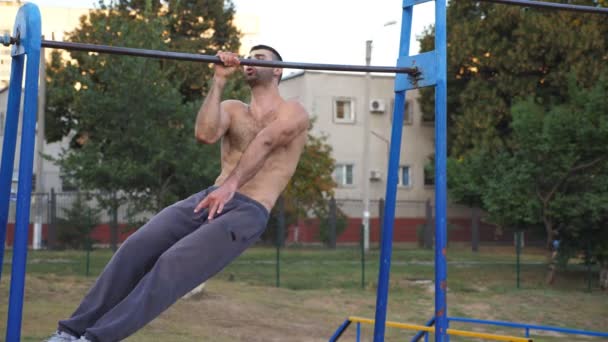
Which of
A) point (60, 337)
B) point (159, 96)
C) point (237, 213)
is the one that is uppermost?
point (159, 96)

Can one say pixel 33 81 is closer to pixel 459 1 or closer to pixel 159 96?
pixel 159 96

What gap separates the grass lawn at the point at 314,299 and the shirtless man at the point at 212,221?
9380 mm

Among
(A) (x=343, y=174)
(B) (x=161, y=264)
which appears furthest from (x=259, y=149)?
(A) (x=343, y=174)

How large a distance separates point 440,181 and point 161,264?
1760 millimetres

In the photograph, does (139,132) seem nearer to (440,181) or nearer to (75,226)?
(75,226)

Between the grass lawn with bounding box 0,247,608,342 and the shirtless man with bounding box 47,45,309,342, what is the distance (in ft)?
30.8

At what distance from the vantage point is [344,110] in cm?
4294

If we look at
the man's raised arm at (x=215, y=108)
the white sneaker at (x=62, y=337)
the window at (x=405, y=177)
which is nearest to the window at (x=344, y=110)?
the window at (x=405, y=177)

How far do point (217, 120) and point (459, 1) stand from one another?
1299 inches

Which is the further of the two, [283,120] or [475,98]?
[475,98]

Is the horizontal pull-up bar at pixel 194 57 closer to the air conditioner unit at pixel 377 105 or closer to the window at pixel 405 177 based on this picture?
the air conditioner unit at pixel 377 105

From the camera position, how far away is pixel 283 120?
5820 mm

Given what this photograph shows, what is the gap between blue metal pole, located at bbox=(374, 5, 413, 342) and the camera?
6.18 meters

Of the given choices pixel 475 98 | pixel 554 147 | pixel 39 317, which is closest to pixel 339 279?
pixel 554 147
